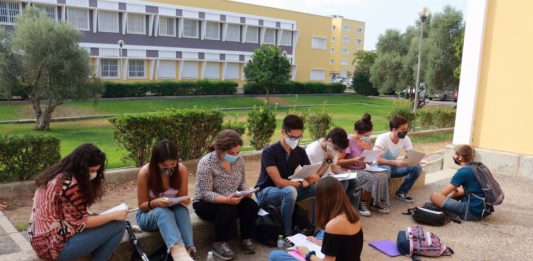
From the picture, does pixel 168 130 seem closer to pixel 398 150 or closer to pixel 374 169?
pixel 374 169

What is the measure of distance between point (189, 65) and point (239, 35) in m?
6.90

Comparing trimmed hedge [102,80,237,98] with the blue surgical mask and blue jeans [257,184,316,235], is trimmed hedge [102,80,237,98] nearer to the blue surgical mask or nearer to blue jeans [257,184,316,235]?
blue jeans [257,184,316,235]

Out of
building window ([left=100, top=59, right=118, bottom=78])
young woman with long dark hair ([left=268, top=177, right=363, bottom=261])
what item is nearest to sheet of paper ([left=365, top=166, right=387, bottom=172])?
Result: young woman with long dark hair ([left=268, top=177, right=363, bottom=261])

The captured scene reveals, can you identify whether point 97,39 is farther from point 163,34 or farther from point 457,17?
point 457,17

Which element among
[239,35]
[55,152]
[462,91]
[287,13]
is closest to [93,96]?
[55,152]

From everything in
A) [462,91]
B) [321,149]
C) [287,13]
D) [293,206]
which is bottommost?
[293,206]

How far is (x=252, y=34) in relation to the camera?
149 ft

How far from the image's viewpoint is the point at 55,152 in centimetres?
698

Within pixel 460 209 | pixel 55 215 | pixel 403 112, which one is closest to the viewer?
pixel 55 215

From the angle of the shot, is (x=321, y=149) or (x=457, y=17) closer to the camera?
(x=321, y=149)

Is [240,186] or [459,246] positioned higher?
[240,186]

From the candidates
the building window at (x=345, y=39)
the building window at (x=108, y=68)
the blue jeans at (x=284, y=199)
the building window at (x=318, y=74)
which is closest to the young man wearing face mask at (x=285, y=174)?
the blue jeans at (x=284, y=199)

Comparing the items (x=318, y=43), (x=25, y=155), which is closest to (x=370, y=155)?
(x=25, y=155)

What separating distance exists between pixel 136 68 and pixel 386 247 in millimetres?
34691
